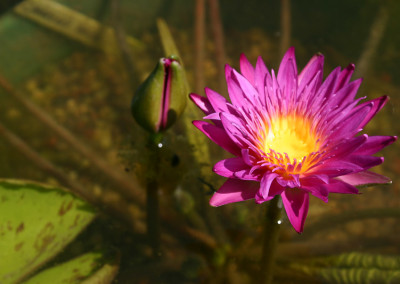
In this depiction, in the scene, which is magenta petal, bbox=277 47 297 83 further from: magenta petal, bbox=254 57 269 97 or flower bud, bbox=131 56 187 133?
flower bud, bbox=131 56 187 133

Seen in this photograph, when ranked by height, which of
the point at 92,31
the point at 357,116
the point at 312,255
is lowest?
the point at 312,255

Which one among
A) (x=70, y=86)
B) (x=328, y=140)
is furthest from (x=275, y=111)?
(x=70, y=86)

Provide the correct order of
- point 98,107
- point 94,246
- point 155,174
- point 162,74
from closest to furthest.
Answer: point 162,74
point 94,246
point 155,174
point 98,107

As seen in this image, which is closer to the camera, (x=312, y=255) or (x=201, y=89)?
(x=312, y=255)

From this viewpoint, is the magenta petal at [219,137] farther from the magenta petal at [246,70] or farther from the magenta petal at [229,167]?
the magenta petal at [246,70]

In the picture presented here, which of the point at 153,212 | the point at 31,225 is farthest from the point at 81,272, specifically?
the point at 153,212

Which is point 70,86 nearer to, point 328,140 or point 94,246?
point 94,246

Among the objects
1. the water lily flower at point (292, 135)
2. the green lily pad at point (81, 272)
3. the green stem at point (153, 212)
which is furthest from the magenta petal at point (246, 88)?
the green lily pad at point (81, 272)

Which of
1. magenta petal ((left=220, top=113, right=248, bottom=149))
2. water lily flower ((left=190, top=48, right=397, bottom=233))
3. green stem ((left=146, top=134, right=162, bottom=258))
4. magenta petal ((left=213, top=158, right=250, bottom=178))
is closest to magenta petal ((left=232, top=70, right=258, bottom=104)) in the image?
water lily flower ((left=190, top=48, right=397, bottom=233))
